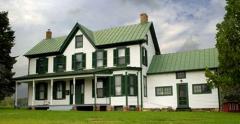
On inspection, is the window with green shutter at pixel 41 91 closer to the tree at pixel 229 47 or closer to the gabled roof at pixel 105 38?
the gabled roof at pixel 105 38

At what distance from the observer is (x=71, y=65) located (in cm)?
3800

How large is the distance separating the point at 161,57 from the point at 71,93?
10.1 meters

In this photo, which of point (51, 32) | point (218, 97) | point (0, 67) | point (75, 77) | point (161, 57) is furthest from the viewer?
point (51, 32)

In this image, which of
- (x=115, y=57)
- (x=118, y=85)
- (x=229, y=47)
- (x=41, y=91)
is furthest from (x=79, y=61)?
(x=229, y=47)

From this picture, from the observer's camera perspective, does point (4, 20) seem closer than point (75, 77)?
No

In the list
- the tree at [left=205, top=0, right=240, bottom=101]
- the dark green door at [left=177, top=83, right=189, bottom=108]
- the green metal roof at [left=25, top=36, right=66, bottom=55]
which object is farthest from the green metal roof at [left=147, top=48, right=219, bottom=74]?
the green metal roof at [left=25, top=36, right=66, bottom=55]

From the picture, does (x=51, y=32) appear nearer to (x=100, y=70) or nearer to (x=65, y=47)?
(x=65, y=47)

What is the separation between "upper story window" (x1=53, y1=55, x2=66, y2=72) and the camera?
38.6 meters

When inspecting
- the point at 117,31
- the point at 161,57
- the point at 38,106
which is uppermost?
the point at 117,31

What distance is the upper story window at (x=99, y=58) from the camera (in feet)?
119

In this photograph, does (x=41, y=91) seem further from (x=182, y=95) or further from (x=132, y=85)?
→ (x=182, y=95)

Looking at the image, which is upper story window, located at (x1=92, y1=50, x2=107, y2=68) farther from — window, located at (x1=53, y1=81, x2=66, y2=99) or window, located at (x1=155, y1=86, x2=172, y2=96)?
window, located at (x1=155, y1=86, x2=172, y2=96)

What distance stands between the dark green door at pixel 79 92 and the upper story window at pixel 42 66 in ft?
16.4

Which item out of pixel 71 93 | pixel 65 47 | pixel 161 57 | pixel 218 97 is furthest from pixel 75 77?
pixel 218 97
